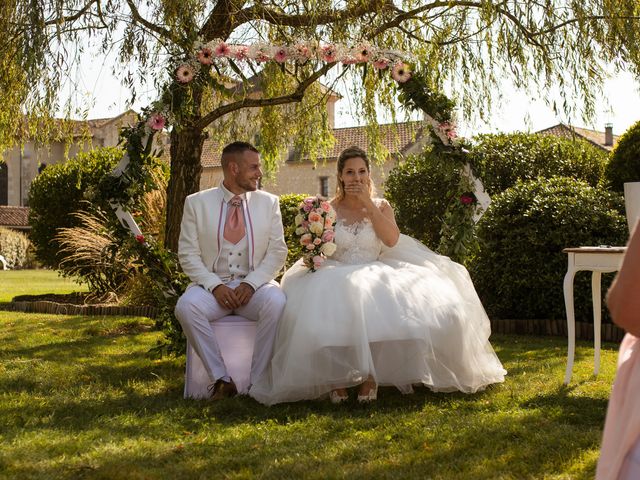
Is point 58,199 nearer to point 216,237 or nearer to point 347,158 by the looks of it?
point 216,237

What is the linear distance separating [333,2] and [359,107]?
88.1 inches

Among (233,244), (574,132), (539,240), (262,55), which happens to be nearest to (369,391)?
(233,244)

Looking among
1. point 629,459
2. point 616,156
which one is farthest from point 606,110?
point 629,459

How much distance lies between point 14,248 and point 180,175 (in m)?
28.6

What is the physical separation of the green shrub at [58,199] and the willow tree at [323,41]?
14.0 ft

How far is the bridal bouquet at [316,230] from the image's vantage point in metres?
6.16

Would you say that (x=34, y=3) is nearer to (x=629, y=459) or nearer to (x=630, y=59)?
(x=630, y=59)

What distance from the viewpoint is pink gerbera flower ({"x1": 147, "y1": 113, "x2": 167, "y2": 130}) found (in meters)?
6.93

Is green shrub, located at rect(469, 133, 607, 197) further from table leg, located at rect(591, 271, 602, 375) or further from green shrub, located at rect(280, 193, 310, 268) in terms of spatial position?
table leg, located at rect(591, 271, 602, 375)

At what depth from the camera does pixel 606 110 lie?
9.00m

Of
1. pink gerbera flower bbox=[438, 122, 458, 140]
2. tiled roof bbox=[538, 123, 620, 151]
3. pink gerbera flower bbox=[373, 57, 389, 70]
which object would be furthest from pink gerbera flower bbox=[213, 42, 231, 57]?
tiled roof bbox=[538, 123, 620, 151]

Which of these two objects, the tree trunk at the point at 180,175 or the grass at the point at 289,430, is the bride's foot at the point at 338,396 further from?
the tree trunk at the point at 180,175

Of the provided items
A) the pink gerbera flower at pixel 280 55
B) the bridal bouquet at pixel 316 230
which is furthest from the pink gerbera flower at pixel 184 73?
the bridal bouquet at pixel 316 230

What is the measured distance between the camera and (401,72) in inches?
282
